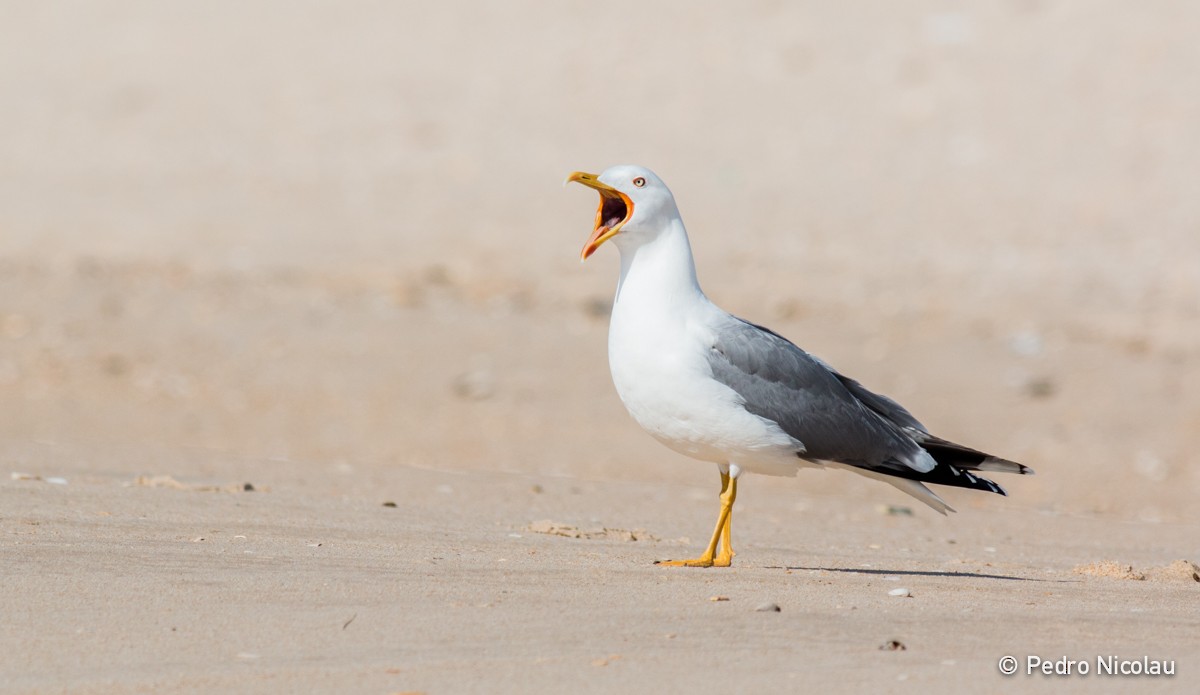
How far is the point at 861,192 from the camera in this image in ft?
51.5

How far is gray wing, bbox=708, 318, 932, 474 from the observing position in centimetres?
507

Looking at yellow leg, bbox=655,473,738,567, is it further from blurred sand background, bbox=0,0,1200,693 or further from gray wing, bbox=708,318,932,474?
gray wing, bbox=708,318,932,474

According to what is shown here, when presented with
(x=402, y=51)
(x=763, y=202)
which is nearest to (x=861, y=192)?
(x=763, y=202)

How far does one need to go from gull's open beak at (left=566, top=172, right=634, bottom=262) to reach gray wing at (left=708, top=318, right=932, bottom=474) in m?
0.48

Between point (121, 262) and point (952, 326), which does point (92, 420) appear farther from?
point (952, 326)

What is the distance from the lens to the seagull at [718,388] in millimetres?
4988

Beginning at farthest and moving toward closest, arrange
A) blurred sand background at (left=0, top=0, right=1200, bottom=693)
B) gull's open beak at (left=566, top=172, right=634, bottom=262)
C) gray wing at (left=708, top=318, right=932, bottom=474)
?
1. gull's open beak at (left=566, top=172, right=634, bottom=262)
2. gray wing at (left=708, top=318, right=932, bottom=474)
3. blurred sand background at (left=0, top=0, right=1200, bottom=693)

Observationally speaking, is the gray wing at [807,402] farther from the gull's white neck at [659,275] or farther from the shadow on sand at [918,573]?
the shadow on sand at [918,573]

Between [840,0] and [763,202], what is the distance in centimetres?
411

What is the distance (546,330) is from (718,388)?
24.1ft

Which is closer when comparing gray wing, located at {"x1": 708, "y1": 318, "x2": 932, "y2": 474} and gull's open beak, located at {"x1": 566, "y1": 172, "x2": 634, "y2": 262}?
gray wing, located at {"x1": 708, "y1": 318, "x2": 932, "y2": 474}

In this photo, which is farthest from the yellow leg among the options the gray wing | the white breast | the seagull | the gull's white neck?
the gull's white neck

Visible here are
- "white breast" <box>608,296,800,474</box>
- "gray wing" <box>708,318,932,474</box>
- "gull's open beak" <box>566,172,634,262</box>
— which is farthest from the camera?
"gull's open beak" <box>566,172,634,262</box>

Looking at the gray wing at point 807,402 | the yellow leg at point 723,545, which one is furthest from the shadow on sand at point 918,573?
the gray wing at point 807,402
